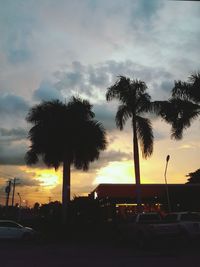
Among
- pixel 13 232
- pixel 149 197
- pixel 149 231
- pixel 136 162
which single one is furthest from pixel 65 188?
pixel 149 231

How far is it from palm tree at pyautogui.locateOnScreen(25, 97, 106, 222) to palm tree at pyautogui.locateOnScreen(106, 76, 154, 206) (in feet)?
10.9

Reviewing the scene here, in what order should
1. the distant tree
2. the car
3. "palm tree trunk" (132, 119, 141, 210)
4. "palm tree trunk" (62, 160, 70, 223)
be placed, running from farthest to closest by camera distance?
the distant tree < "palm tree trunk" (62, 160, 70, 223) < "palm tree trunk" (132, 119, 141, 210) < the car

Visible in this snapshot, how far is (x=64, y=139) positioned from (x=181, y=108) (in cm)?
1002

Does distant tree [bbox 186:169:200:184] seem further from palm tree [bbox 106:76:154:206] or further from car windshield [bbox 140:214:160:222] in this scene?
car windshield [bbox 140:214:160:222]

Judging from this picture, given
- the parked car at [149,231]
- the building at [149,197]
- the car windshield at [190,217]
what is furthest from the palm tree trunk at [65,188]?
the car windshield at [190,217]

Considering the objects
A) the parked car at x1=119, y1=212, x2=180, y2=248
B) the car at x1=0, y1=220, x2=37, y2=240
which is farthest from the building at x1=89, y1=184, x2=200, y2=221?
the parked car at x1=119, y1=212, x2=180, y2=248

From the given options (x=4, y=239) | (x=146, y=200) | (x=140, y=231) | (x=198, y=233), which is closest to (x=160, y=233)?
(x=140, y=231)

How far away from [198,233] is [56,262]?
333 inches

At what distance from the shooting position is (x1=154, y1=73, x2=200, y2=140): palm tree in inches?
1096

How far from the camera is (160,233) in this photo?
16.2m

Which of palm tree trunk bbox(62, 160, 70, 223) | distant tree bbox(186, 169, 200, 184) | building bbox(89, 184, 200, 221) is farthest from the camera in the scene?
distant tree bbox(186, 169, 200, 184)

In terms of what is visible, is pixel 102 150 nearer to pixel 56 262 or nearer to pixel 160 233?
pixel 160 233

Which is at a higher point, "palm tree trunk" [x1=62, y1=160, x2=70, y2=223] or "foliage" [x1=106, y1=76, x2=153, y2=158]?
"foliage" [x1=106, y1=76, x2=153, y2=158]

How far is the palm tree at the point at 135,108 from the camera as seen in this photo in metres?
29.0
